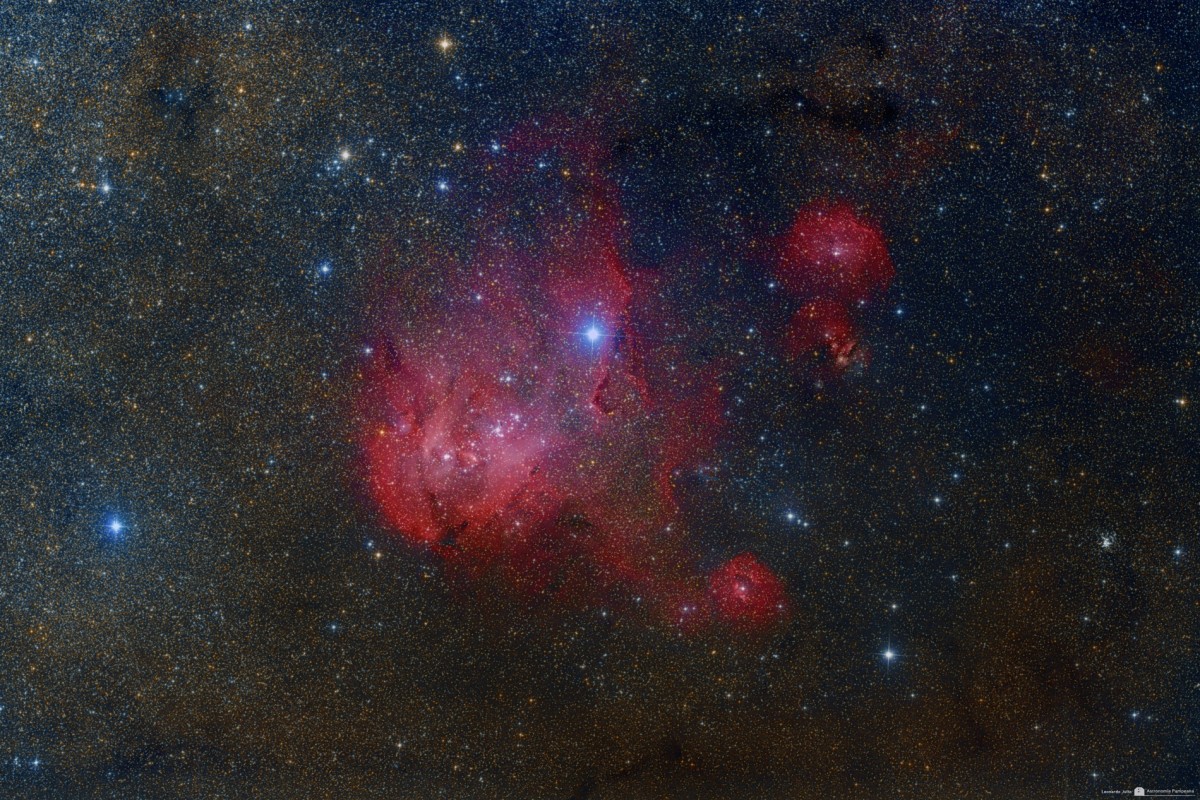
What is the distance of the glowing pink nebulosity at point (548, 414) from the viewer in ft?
13.3

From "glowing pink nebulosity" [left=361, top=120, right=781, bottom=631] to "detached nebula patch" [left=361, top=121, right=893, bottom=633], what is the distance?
11 mm

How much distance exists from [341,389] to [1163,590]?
652 centimetres

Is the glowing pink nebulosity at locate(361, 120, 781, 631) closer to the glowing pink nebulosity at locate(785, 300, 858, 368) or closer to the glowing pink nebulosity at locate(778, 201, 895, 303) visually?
the glowing pink nebulosity at locate(785, 300, 858, 368)

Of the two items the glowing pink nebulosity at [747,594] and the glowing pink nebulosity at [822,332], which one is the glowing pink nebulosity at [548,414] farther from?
the glowing pink nebulosity at [822,332]

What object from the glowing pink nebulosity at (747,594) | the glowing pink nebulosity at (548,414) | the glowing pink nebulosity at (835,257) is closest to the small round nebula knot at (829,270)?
the glowing pink nebulosity at (835,257)

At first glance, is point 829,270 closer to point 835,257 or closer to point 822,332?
point 835,257

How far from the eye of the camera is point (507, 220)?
4051mm

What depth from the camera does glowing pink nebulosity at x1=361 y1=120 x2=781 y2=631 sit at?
4062mm

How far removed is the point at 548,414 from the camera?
415 centimetres

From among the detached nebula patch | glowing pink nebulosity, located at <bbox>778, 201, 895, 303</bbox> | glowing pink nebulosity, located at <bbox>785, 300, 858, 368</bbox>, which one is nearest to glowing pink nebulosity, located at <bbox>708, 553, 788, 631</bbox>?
the detached nebula patch

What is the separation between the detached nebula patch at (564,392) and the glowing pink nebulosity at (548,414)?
11 millimetres

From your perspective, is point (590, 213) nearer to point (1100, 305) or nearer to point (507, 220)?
point (507, 220)

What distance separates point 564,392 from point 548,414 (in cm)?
20

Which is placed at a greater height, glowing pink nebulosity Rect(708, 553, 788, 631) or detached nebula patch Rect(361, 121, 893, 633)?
detached nebula patch Rect(361, 121, 893, 633)
